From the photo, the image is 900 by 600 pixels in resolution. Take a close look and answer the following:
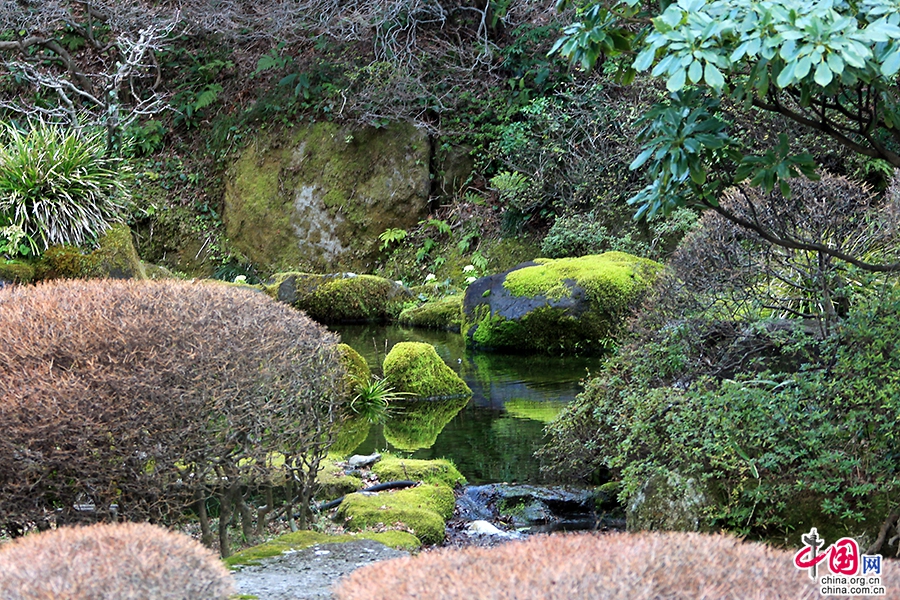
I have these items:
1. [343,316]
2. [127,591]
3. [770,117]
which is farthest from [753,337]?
[343,316]

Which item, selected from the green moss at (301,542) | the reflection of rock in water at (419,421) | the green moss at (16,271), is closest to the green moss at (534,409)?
the reflection of rock in water at (419,421)

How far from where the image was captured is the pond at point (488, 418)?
809cm

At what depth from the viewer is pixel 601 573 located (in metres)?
2.28

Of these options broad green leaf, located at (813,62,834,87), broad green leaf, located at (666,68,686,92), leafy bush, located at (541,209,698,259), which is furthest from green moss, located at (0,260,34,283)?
broad green leaf, located at (813,62,834,87)

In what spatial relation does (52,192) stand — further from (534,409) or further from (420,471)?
(420,471)

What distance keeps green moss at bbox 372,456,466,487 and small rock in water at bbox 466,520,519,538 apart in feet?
2.45

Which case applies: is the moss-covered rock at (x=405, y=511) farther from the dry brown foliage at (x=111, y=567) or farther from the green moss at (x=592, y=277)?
the green moss at (x=592, y=277)

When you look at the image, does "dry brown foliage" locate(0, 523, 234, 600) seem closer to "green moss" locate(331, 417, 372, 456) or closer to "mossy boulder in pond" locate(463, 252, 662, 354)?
"green moss" locate(331, 417, 372, 456)

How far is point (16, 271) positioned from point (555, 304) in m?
7.58

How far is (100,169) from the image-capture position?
14.7m

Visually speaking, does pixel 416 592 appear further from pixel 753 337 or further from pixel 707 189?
pixel 753 337

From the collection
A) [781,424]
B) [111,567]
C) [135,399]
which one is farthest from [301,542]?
[781,424]

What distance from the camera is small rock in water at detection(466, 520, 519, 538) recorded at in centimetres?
632

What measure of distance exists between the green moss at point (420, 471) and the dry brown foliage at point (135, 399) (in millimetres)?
2226
